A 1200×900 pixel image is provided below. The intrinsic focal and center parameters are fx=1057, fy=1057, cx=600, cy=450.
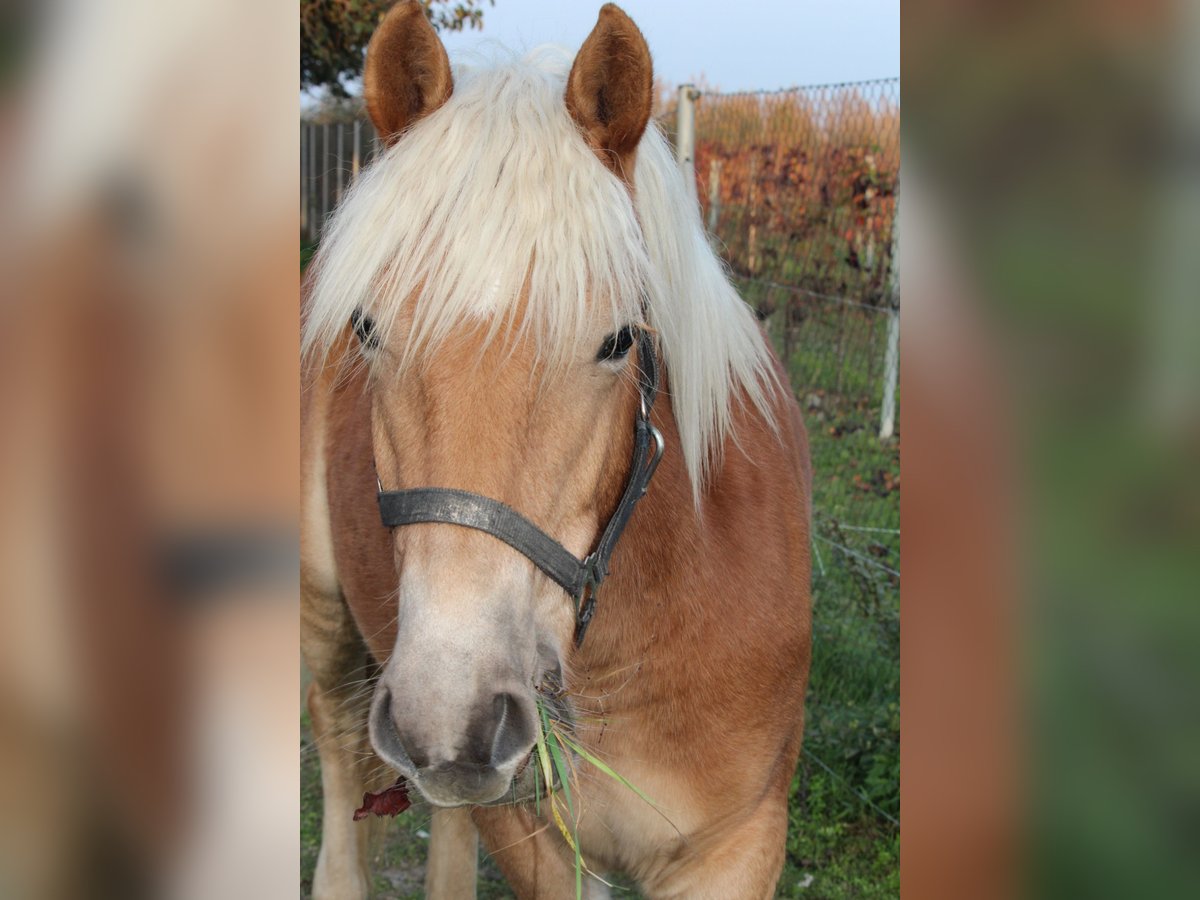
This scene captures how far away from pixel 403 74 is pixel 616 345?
62 centimetres

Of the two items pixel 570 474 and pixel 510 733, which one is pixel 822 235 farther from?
pixel 510 733

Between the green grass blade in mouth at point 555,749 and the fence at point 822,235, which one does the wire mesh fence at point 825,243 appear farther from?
the green grass blade in mouth at point 555,749

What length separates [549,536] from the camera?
1.57 meters

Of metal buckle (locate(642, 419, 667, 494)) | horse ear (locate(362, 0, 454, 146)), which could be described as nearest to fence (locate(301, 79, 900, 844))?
metal buckle (locate(642, 419, 667, 494))

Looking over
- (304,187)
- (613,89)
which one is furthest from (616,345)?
(304,187)

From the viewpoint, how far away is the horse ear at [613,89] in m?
1.69

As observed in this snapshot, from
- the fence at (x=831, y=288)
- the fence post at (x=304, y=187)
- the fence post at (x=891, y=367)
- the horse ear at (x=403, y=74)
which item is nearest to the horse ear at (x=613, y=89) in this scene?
the horse ear at (x=403, y=74)

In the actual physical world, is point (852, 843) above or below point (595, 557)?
below
